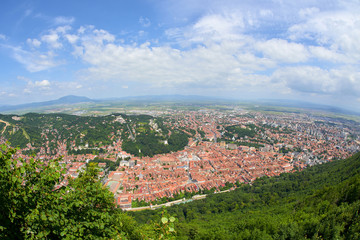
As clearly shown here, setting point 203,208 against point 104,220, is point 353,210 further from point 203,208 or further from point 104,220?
point 203,208

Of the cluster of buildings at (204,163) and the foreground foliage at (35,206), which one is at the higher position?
the foreground foliage at (35,206)

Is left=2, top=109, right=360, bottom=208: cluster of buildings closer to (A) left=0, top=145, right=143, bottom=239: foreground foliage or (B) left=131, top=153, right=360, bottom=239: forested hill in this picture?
(B) left=131, top=153, right=360, bottom=239: forested hill

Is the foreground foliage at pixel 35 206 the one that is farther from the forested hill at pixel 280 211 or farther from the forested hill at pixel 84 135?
the forested hill at pixel 84 135

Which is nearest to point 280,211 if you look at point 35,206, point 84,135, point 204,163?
point 35,206

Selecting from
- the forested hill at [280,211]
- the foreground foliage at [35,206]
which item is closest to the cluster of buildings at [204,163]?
the forested hill at [280,211]

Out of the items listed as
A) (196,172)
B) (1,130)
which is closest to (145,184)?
(196,172)

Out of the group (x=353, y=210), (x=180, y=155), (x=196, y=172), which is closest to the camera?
(x=353, y=210)
